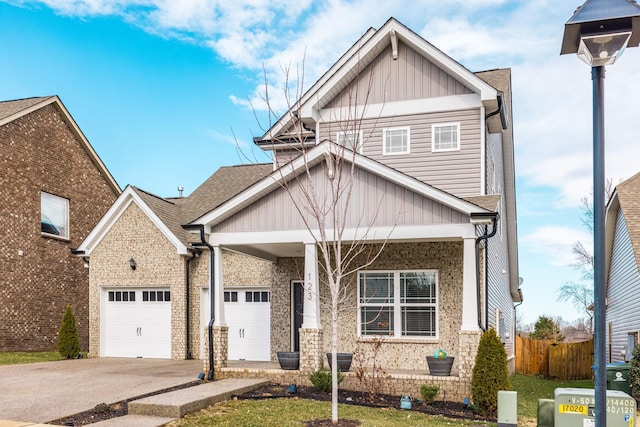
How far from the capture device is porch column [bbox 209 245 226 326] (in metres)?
13.5

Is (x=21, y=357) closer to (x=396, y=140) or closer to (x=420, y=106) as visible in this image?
(x=396, y=140)

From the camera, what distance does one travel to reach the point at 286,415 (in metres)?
9.62

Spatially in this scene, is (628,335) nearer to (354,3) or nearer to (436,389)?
(436,389)

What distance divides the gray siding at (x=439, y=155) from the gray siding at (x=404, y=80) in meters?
0.54

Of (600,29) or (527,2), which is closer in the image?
(600,29)

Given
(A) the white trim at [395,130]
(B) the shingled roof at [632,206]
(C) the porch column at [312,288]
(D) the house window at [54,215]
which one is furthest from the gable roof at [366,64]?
(D) the house window at [54,215]

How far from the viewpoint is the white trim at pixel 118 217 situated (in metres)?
18.3

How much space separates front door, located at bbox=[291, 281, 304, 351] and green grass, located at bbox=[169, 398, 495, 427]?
5797 millimetres

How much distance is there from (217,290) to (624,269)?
1275cm

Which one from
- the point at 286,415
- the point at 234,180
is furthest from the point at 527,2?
the point at 234,180

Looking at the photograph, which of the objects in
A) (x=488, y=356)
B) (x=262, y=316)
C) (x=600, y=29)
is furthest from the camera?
(x=262, y=316)

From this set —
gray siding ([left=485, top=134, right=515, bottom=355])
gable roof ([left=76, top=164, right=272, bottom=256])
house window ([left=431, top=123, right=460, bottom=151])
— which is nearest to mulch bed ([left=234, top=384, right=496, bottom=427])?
gray siding ([left=485, top=134, right=515, bottom=355])

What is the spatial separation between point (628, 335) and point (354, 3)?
42.5ft

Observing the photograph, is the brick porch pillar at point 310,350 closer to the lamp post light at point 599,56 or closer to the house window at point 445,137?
the house window at point 445,137
